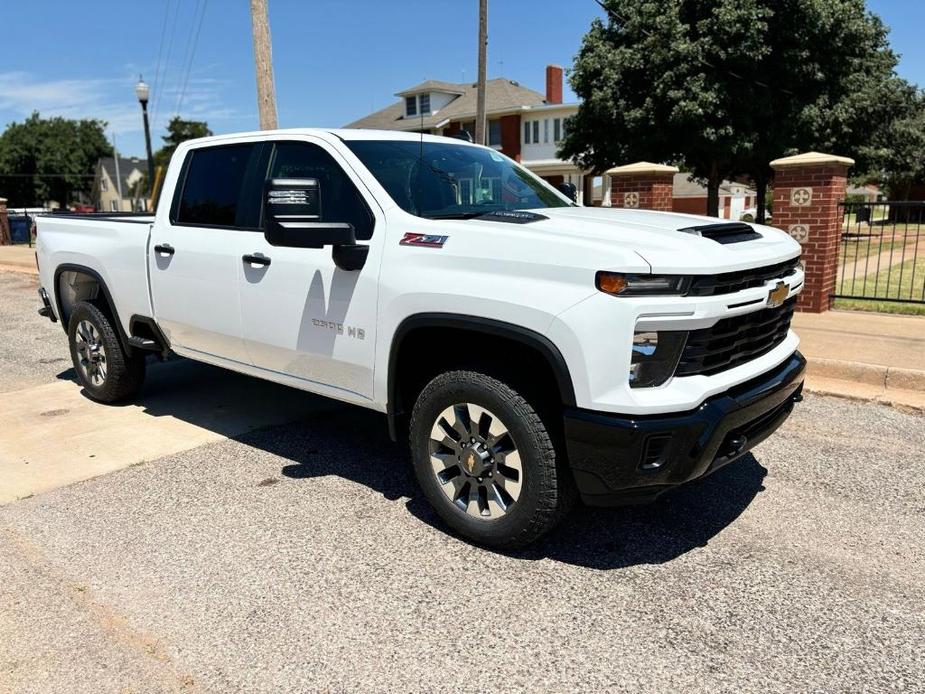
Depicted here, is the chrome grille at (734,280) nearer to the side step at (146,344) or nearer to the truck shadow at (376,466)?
the truck shadow at (376,466)

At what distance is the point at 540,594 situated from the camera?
313cm

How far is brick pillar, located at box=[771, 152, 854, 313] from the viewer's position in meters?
8.34

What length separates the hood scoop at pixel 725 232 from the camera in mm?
3408

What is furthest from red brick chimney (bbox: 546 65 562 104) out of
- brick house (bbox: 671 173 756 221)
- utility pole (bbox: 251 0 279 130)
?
utility pole (bbox: 251 0 279 130)

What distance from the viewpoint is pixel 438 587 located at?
10.5 ft

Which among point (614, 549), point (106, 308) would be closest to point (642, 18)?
point (106, 308)

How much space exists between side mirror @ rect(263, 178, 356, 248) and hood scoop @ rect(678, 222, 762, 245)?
1658 millimetres

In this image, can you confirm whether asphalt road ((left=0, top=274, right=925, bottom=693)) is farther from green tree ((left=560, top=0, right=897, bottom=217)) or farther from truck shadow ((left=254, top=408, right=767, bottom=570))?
green tree ((left=560, top=0, right=897, bottom=217))

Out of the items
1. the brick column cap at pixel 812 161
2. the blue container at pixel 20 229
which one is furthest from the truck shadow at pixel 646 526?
the blue container at pixel 20 229

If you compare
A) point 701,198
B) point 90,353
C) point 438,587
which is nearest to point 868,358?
point 438,587

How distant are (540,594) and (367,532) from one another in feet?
3.28

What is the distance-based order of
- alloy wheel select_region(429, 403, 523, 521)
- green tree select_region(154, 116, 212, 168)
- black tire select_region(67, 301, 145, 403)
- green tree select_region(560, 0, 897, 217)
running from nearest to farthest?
1. alloy wheel select_region(429, 403, 523, 521)
2. black tire select_region(67, 301, 145, 403)
3. green tree select_region(560, 0, 897, 217)
4. green tree select_region(154, 116, 212, 168)

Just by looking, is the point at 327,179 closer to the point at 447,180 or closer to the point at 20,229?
the point at 447,180

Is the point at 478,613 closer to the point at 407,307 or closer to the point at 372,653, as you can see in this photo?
the point at 372,653
